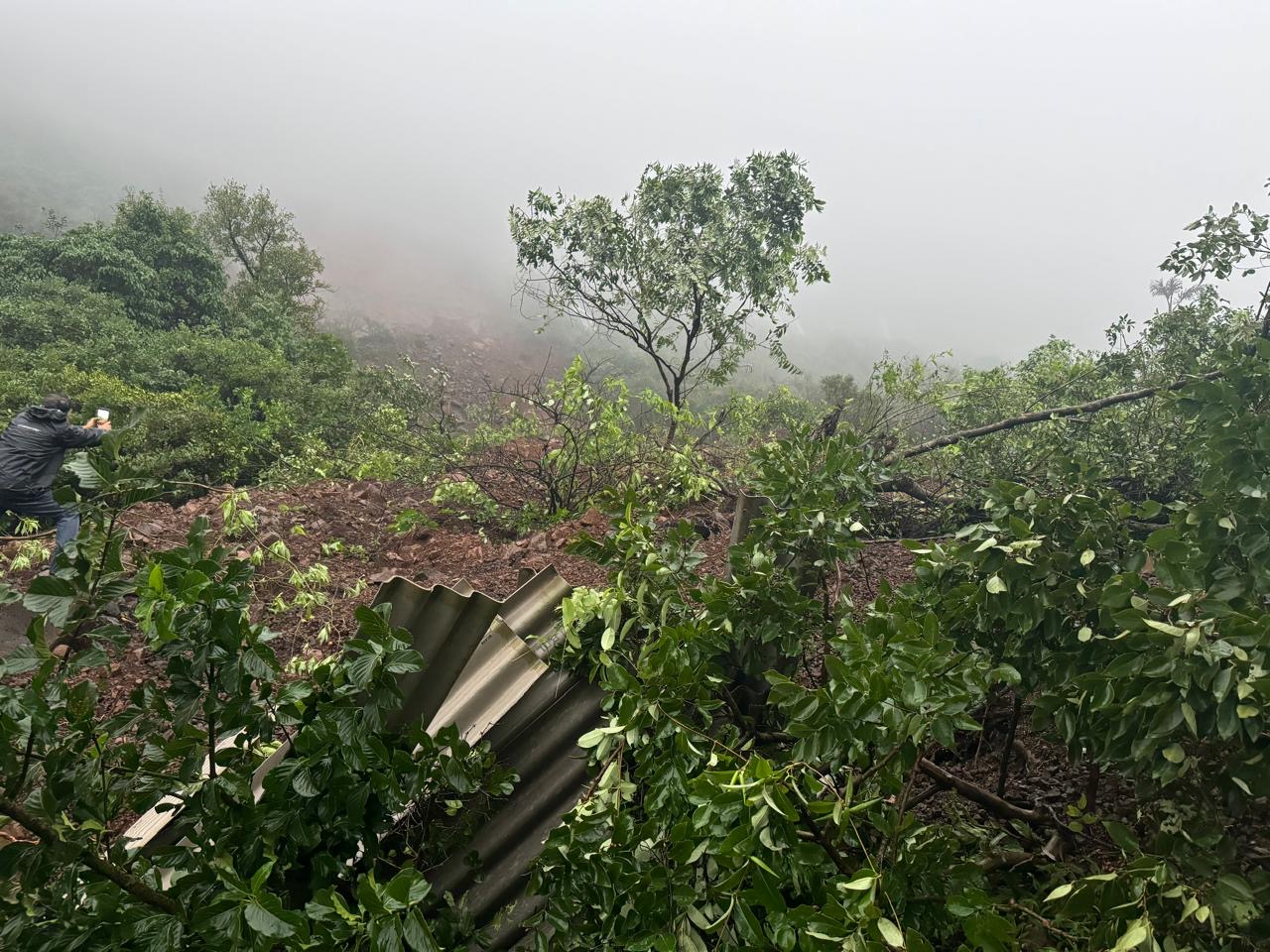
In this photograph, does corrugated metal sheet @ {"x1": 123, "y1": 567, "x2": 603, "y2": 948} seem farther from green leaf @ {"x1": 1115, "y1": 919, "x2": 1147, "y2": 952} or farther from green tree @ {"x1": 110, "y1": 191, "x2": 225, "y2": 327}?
green tree @ {"x1": 110, "y1": 191, "x2": 225, "y2": 327}

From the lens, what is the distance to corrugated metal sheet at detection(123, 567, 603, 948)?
1.77 m

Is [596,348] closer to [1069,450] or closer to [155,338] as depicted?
[155,338]

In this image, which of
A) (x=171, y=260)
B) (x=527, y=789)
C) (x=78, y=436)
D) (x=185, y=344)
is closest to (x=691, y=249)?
(x=78, y=436)

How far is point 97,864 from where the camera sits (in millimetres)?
1154

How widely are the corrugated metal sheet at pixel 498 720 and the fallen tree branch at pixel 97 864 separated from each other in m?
0.50

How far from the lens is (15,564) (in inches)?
168

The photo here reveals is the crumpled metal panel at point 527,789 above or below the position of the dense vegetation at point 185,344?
above

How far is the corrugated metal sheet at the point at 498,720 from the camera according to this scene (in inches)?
69.5

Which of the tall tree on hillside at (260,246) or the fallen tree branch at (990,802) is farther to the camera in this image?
the tall tree on hillside at (260,246)

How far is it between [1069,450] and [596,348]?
2923 cm

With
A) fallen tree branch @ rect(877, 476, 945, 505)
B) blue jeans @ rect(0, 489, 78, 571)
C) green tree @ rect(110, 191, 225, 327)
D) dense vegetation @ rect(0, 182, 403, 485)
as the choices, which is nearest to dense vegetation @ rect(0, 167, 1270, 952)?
fallen tree branch @ rect(877, 476, 945, 505)

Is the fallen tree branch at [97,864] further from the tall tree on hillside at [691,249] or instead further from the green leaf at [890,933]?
the tall tree on hillside at [691,249]

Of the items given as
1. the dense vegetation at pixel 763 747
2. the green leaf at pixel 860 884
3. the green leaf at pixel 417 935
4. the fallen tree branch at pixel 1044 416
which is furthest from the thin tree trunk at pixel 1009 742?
the fallen tree branch at pixel 1044 416

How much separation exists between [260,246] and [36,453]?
69.1ft
